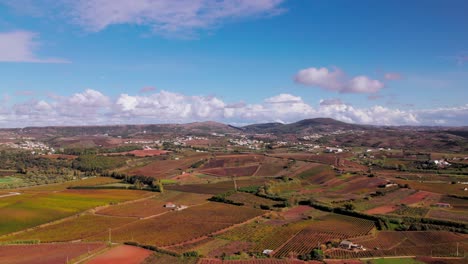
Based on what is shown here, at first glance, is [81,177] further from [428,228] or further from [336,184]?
[428,228]

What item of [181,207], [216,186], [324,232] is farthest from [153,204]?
[324,232]

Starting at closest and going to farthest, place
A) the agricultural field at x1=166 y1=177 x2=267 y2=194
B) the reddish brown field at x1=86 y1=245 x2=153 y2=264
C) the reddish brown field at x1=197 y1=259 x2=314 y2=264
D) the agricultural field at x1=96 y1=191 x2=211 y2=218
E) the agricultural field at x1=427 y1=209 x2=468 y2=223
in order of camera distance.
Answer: the reddish brown field at x1=197 y1=259 x2=314 y2=264 < the reddish brown field at x1=86 y1=245 x2=153 y2=264 < the agricultural field at x1=427 y1=209 x2=468 y2=223 < the agricultural field at x1=96 y1=191 x2=211 y2=218 < the agricultural field at x1=166 y1=177 x2=267 y2=194

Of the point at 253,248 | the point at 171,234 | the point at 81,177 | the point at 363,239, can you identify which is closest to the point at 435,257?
the point at 363,239

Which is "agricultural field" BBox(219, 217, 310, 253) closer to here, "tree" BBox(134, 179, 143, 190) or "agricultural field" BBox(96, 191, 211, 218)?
"agricultural field" BBox(96, 191, 211, 218)

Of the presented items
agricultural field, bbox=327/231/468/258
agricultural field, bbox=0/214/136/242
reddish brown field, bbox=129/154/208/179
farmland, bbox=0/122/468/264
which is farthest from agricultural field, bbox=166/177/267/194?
agricultural field, bbox=327/231/468/258

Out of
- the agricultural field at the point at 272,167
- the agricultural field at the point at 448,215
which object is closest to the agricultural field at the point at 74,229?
the agricultural field at the point at 448,215

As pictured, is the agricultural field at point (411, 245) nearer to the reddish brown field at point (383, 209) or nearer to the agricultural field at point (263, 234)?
the agricultural field at point (263, 234)
